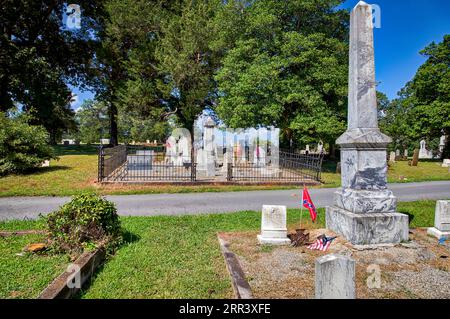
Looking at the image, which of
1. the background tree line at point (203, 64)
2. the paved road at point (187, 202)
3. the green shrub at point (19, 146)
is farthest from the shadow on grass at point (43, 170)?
the paved road at point (187, 202)

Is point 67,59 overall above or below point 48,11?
below

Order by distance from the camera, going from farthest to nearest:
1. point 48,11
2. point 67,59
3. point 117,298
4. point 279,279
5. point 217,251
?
1. point 67,59
2. point 48,11
3. point 217,251
4. point 279,279
5. point 117,298

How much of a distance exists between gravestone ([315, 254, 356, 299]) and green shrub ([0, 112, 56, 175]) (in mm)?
13966

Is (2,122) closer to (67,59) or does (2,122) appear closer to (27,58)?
(27,58)

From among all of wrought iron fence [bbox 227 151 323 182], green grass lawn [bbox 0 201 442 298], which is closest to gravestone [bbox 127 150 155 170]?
wrought iron fence [bbox 227 151 323 182]

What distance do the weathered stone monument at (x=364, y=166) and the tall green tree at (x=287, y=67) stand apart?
1022 centimetres

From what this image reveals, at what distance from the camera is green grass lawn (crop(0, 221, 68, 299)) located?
11.6 ft

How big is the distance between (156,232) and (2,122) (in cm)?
1149

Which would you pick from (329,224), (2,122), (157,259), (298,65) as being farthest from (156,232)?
(298,65)

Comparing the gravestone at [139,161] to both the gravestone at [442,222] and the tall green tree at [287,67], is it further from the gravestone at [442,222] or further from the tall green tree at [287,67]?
the gravestone at [442,222]

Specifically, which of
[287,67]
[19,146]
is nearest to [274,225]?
[19,146]

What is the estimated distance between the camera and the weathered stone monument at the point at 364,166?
523 centimetres

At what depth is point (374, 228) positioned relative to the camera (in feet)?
17.0

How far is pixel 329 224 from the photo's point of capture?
6121 millimetres
